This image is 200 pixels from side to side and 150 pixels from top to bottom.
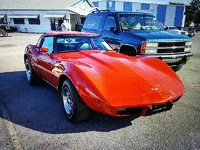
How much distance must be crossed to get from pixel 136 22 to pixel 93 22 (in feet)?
6.43

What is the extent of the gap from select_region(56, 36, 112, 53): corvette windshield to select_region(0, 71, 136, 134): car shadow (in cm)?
120

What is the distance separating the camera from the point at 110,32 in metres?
5.86

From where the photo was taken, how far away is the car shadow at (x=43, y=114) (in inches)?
104

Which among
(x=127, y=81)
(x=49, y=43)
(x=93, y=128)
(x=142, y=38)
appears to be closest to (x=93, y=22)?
(x=142, y=38)

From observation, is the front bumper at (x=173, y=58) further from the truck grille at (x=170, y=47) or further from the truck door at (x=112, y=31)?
the truck door at (x=112, y=31)

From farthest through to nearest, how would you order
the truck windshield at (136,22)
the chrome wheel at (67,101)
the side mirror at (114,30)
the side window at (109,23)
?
the side window at (109,23) → the truck windshield at (136,22) → the side mirror at (114,30) → the chrome wheel at (67,101)

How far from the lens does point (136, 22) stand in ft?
19.0

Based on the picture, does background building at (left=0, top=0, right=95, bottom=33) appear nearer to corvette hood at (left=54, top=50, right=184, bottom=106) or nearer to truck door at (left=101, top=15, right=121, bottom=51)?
truck door at (left=101, top=15, right=121, bottom=51)

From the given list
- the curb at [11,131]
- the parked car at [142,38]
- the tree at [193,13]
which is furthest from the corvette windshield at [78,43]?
the tree at [193,13]

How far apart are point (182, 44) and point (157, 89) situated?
12.3 ft

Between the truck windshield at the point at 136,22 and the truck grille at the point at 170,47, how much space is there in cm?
108

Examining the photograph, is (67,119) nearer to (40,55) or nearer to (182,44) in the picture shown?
(40,55)

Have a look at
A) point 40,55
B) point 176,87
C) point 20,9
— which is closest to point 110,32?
point 40,55

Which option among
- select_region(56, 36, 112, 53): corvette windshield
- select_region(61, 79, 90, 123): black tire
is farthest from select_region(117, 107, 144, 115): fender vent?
select_region(56, 36, 112, 53): corvette windshield
